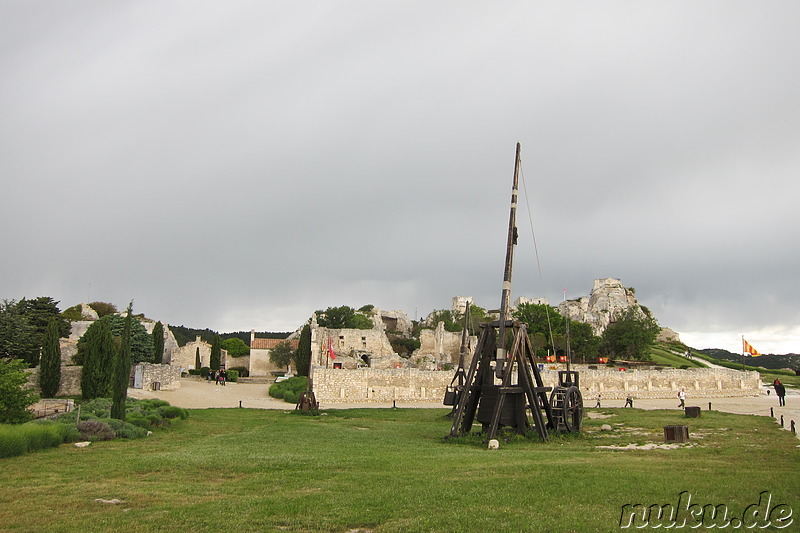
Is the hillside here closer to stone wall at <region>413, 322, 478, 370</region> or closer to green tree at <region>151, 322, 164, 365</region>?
stone wall at <region>413, 322, 478, 370</region>

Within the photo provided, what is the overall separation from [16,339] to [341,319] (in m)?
48.6

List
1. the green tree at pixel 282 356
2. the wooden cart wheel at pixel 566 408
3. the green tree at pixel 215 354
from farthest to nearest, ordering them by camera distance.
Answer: the green tree at pixel 282 356
the green tree at pixel 215 354
the wooden cart wheel at pixel 566 408

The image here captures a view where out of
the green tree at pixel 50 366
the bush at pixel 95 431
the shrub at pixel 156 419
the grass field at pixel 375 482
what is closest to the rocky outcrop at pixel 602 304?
the green tree at pixel 50 366

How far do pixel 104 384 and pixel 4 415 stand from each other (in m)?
15.6

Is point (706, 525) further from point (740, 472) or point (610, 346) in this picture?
point (610, 346)

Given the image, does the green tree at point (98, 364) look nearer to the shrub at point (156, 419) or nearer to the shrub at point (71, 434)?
the shrub at point (156, 419)

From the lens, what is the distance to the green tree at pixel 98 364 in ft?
101

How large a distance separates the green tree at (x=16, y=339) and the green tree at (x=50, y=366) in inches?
223

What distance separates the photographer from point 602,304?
112 m

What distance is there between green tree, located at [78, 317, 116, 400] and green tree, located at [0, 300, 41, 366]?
9.67 meters

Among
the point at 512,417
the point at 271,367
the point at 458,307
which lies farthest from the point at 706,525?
the point at 458,307

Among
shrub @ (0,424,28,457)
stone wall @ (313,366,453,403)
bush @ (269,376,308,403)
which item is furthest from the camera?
stone wall @ (313,366,453,403)

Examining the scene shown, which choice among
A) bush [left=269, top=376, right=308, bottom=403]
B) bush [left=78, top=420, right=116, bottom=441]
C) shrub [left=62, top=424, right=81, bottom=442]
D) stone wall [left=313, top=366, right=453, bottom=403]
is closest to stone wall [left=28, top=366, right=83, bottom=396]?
bush [left=269, top=376, right=308, bottom=403]

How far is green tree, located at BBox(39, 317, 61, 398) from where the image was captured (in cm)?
3281
